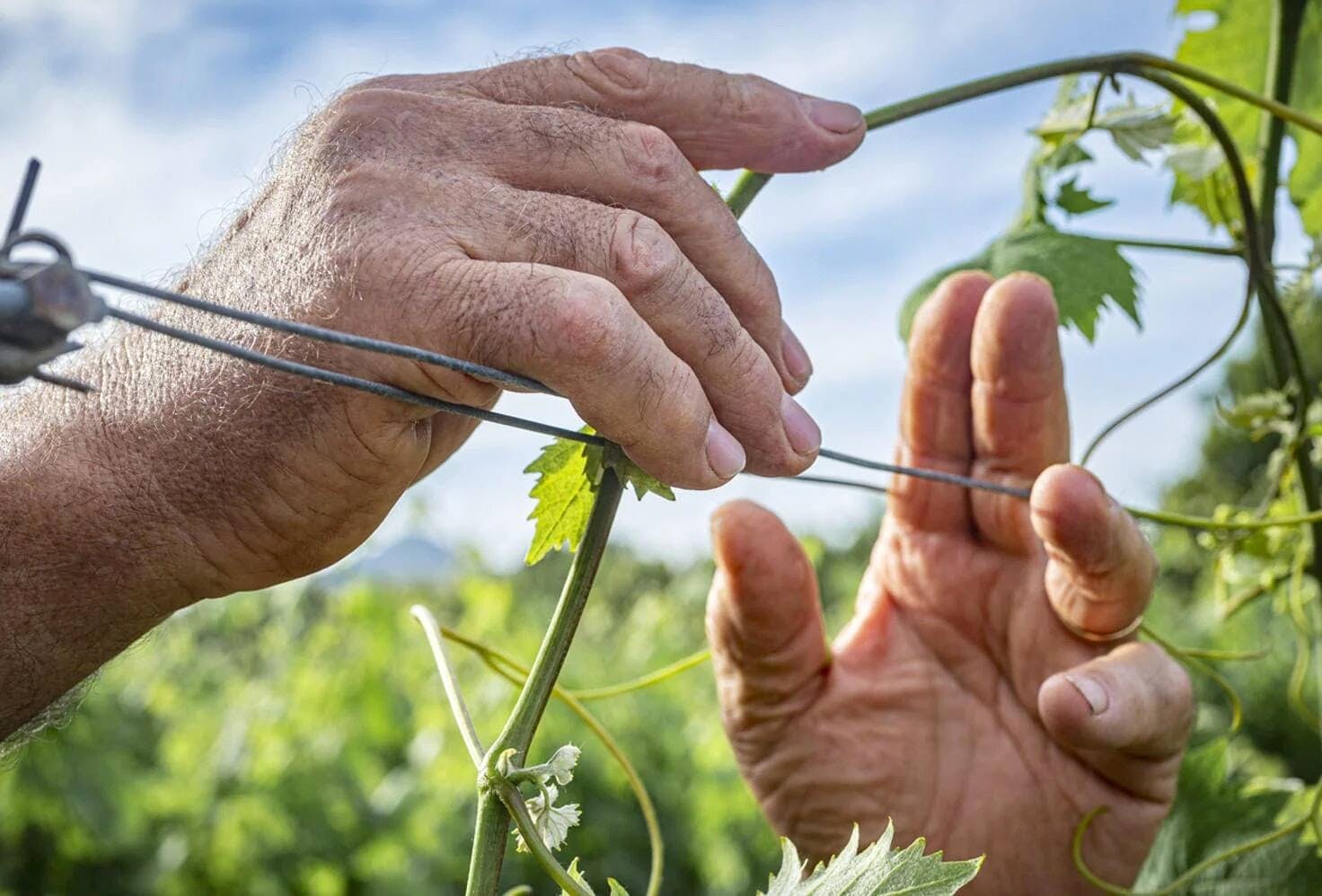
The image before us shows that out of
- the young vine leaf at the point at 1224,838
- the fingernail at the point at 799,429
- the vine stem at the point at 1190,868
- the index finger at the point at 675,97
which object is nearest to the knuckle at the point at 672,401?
the fingernail at the point at 799,429

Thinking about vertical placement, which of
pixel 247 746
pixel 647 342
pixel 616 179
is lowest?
pixel 247 746

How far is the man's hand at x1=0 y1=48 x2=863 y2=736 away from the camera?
2.67ft

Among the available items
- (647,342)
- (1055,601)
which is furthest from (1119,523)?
(647,342)

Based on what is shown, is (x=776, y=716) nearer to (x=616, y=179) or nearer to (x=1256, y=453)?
(x=616, y=179)

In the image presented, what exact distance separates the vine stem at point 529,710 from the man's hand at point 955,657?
68cm

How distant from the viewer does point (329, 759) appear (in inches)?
155

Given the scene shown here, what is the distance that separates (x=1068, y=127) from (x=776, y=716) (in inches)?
31.9

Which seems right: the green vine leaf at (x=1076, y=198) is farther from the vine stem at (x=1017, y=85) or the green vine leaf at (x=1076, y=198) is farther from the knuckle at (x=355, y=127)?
the knuckle at (x=355, y=127)

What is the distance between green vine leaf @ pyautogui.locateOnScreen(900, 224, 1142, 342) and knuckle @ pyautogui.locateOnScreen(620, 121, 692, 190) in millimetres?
650

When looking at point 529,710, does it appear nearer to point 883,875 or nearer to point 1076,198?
point 883,875

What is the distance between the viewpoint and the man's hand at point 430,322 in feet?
2.67

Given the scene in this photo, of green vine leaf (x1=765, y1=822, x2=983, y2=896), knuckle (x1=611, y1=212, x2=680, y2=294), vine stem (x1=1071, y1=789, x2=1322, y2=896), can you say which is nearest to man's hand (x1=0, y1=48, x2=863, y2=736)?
knuckle (x1=611, y1=212, x2=680, y2=294)

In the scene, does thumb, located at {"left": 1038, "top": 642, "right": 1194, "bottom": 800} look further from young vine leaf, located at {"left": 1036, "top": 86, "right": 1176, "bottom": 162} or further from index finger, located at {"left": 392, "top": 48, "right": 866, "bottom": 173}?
index finger, located at {"left": 392, "top": 48, "right": 866, "bottom": 173}

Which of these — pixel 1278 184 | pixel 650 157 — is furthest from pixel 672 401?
pixel 1278 184
